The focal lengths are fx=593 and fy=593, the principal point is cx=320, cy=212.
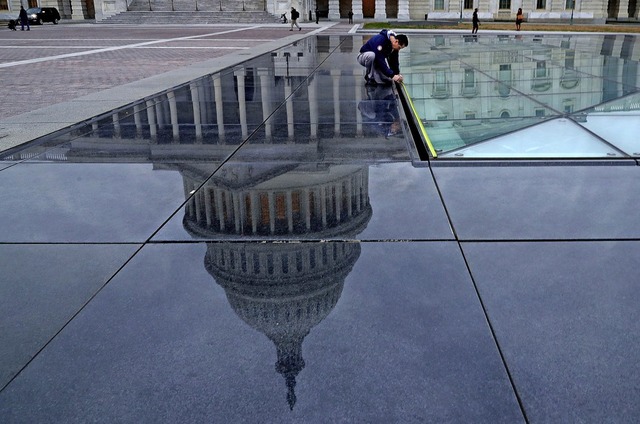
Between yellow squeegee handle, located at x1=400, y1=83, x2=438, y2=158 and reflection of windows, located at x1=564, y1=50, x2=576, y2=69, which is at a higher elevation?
reflection of windows, located at x1=564, y1=50, x2=576, y2=69

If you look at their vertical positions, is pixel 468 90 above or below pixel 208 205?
above

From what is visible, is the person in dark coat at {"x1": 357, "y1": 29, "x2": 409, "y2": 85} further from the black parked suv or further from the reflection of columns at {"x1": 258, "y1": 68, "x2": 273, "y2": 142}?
the black parked suv

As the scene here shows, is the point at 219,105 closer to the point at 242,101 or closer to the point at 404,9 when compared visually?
the point at 242,101

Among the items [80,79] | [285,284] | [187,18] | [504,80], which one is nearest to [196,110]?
[285,284]

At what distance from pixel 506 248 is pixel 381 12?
70389 mm

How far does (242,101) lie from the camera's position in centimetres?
1100

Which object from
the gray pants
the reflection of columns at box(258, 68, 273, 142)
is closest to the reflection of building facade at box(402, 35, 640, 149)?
the gray pants

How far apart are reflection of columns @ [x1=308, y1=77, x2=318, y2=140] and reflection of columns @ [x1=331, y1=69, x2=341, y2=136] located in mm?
278

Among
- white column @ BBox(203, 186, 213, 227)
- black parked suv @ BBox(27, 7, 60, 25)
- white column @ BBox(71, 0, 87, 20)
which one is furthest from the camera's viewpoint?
white column @ BBox(71, 0, 87, 20)

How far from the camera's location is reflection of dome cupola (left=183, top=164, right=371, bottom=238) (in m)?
4.55

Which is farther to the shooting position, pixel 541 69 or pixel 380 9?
pixel 380 9

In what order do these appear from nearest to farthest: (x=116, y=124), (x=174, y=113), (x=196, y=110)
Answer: (x=116, y=124), (x=174, y=113), (x=196, y=110)

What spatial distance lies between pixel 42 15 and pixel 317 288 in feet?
237

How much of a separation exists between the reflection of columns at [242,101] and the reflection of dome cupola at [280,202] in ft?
6.90
